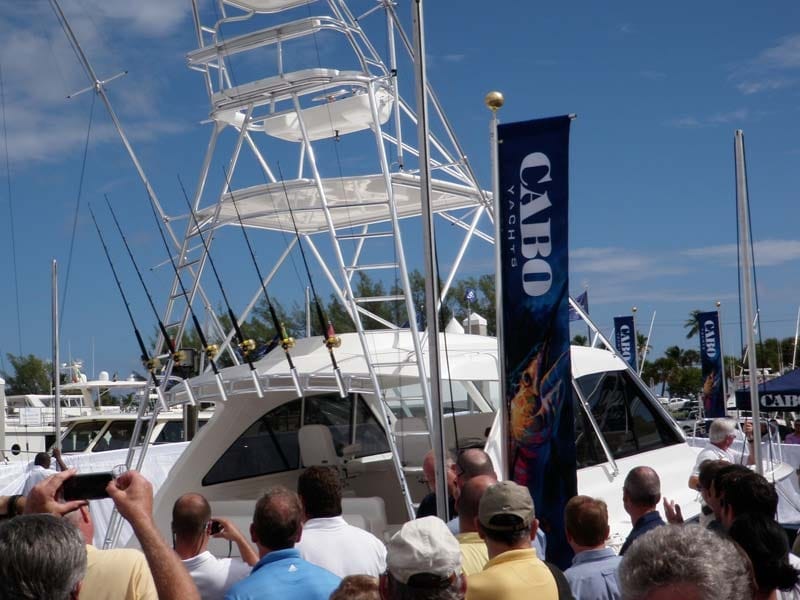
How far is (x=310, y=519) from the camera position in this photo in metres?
4.77

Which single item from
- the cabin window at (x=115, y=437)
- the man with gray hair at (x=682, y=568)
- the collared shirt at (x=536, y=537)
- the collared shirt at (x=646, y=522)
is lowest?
the cabin window at (x=115, y=437)

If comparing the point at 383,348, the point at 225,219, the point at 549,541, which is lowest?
the point at 549,541

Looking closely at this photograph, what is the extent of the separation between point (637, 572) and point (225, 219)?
7021 mm

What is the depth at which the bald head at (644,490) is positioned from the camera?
4914 mm

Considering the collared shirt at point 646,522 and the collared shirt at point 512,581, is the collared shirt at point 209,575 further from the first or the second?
the collared shirt at point 646,522

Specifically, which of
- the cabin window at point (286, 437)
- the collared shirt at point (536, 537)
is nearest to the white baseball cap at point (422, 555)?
the collared shirt at point (536, 537)

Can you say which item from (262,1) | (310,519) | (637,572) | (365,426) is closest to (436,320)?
(310,519)

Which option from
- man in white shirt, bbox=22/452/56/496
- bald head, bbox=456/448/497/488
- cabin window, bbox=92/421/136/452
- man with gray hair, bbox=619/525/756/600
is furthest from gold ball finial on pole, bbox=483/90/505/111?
cabin window, bbox=92/421/136/452

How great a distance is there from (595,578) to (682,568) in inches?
82.0

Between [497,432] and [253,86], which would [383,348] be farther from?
[253,86]

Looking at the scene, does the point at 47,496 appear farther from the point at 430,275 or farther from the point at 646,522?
the point at 646,522

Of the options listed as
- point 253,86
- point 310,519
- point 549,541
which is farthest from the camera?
point 253,86

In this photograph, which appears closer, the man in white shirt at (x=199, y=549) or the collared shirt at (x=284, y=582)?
the collared shirt at (x=284, y=582)

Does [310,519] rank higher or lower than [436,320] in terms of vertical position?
lower
